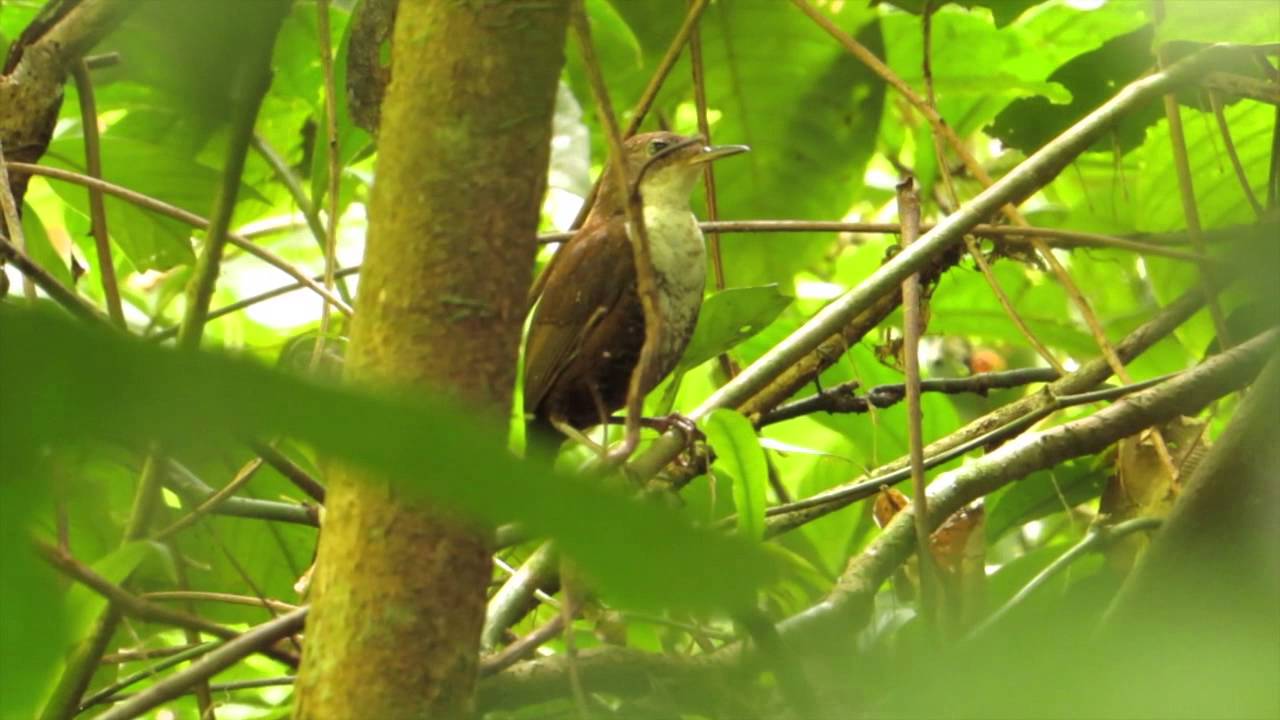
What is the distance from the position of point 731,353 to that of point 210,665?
1.72 m

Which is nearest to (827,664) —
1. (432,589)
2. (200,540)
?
(432,589)

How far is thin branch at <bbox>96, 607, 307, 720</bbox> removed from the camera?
117cm

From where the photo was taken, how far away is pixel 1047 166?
1.96 meters

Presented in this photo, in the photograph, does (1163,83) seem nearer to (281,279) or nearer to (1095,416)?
(1095,416)

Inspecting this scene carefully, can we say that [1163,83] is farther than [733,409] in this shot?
Yes

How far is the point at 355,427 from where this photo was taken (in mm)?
296

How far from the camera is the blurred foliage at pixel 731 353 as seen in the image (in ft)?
1.00

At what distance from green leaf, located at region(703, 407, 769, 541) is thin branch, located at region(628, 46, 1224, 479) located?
0.04m

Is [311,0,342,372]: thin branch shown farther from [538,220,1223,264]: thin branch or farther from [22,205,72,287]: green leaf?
[22,205,72,287]: green leaf

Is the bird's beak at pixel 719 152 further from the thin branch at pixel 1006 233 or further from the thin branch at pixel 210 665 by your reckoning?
the thin branch at pixel 210 665

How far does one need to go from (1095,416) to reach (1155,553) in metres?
0.90

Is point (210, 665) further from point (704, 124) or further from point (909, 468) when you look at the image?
point (704, 124)

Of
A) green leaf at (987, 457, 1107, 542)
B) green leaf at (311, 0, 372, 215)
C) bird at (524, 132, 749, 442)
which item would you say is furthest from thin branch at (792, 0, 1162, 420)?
green leaf at (311, 0, 372, 215)

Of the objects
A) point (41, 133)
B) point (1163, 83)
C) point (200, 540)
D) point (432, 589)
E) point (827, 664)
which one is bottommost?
point (827, 664)
